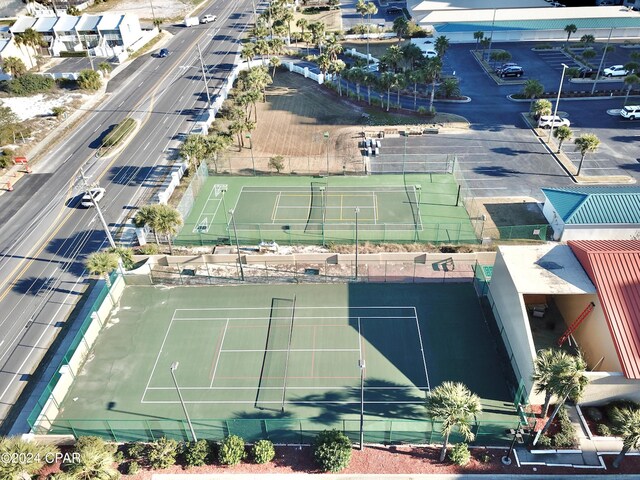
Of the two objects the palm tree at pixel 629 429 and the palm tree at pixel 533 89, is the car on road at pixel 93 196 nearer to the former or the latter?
the palm tree at pixel 629 429

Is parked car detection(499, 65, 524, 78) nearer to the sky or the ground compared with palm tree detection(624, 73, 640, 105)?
nearer to the ground

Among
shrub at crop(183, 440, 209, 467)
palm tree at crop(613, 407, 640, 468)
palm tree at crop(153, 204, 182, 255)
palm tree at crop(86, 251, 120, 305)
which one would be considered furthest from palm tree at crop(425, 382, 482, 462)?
palm tree at crop(86, 251, 120, 305)

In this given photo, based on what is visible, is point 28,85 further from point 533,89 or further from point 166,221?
point 533,89


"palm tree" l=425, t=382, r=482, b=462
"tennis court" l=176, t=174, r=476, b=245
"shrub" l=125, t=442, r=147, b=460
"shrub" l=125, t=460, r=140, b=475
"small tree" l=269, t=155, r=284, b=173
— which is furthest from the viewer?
"small tree" l=269, t=155, r=284, b=173

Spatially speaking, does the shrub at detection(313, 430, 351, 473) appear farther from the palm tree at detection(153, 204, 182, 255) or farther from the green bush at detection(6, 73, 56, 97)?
the green bush at detection(6, 73, 56, 97)

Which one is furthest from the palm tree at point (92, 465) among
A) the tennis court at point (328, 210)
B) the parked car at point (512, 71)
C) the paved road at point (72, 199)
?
the parked car at point (512, 71)

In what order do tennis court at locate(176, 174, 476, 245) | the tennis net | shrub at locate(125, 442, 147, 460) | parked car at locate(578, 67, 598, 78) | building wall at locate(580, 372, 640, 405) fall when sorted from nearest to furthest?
1. shrub at locate(125, 442, 147, 460)
2. building wall at locate(580, 372, 640, 405)
3. the tennis net
4. tennis court at locate(176, 174, 476, 245)
5. parked car at locate(578, 67, 598, 78)

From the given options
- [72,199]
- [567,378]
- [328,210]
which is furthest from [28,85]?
[567,378]

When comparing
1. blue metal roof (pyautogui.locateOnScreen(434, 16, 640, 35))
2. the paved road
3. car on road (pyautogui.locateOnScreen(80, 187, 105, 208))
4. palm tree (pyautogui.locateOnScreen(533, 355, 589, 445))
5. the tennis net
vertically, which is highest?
palm tree (pyautogui.locateOnScreen(533, 355, 589, 445))
